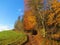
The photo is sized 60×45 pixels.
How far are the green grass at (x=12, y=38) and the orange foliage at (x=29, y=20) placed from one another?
2.18 ft

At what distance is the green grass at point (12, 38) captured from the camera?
45.5ft

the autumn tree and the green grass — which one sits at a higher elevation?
the autumn tree

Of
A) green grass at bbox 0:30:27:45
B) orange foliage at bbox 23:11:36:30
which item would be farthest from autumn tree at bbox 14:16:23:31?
green grass at bbox 0:30:27:45

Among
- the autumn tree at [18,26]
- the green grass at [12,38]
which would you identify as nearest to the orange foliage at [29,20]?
the autumn tree at [18,26]

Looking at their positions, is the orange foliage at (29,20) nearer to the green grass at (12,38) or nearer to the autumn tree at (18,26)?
the autumn tree at (18,26)

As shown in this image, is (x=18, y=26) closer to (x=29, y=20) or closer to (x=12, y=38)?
(x=29, y=20)

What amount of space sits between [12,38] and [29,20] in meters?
1.59

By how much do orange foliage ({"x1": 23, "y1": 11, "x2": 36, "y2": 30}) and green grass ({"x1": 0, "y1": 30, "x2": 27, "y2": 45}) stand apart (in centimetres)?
67

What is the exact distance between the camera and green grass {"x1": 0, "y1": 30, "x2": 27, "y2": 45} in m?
13.9

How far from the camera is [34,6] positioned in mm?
14562

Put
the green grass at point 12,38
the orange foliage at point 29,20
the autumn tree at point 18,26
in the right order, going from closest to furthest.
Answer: the green grass at point 12,38, the orange foliage at point 29,20, the autumn tree at point 18,26

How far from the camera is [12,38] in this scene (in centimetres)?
1423

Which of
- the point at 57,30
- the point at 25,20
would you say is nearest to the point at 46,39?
the point at 57,30

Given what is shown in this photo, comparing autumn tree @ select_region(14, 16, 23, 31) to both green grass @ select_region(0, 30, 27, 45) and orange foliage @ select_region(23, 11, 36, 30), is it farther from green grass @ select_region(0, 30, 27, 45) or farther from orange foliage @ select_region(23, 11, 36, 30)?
green grass @ select_region(0, 30, 27, 45)
